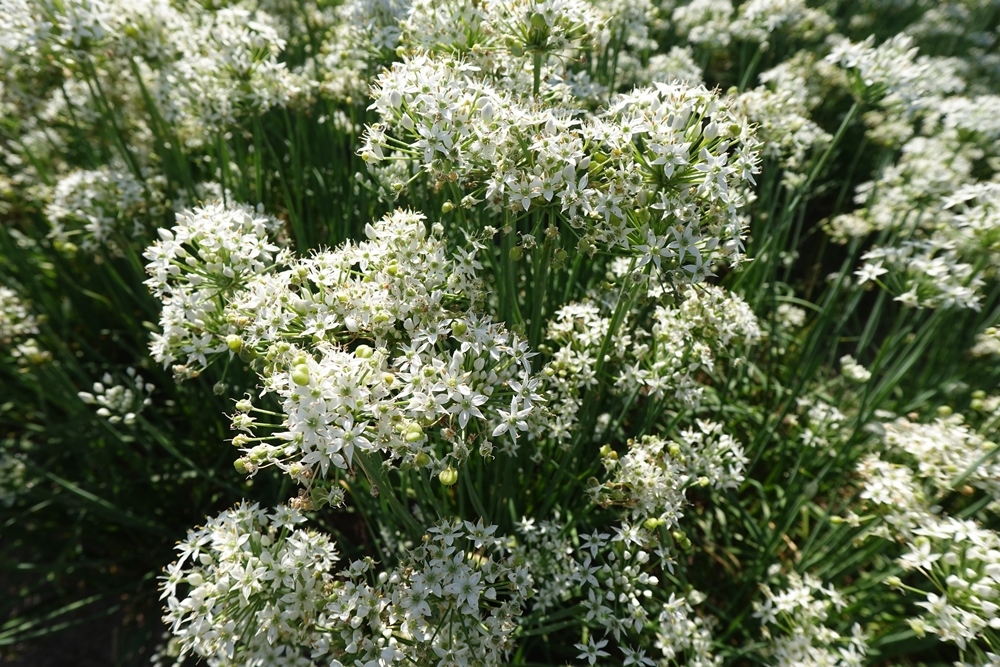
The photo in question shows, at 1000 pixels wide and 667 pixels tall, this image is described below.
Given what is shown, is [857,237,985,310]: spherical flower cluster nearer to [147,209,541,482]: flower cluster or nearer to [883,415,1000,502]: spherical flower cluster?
[883,415,1000,502]: spherical flower cluster

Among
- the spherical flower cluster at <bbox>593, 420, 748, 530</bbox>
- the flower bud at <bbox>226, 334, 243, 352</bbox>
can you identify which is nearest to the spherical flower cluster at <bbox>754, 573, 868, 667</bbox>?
the spherical flower cluster at <bbox>593, 420, 748, 530</bbox>

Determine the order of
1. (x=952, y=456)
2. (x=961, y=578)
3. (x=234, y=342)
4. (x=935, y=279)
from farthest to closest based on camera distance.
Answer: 1. (x=935, y=279)
2. (x=952, y=456)
3. (x=961, y=578)
4. (x=234, y=342)

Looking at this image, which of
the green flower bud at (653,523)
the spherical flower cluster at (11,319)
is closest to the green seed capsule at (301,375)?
the green flower bud at (653,523)

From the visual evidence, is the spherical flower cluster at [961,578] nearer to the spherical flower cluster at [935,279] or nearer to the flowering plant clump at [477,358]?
the flowering plant clump at [477,358]

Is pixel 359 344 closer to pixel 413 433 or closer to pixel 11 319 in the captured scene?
pixel 413 433

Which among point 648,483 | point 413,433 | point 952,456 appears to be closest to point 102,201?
point 413,433

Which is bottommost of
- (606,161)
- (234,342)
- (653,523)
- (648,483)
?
(653,523)

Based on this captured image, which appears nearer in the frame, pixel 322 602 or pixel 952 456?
pixel 322 602

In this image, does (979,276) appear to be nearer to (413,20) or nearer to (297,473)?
(413,20)
